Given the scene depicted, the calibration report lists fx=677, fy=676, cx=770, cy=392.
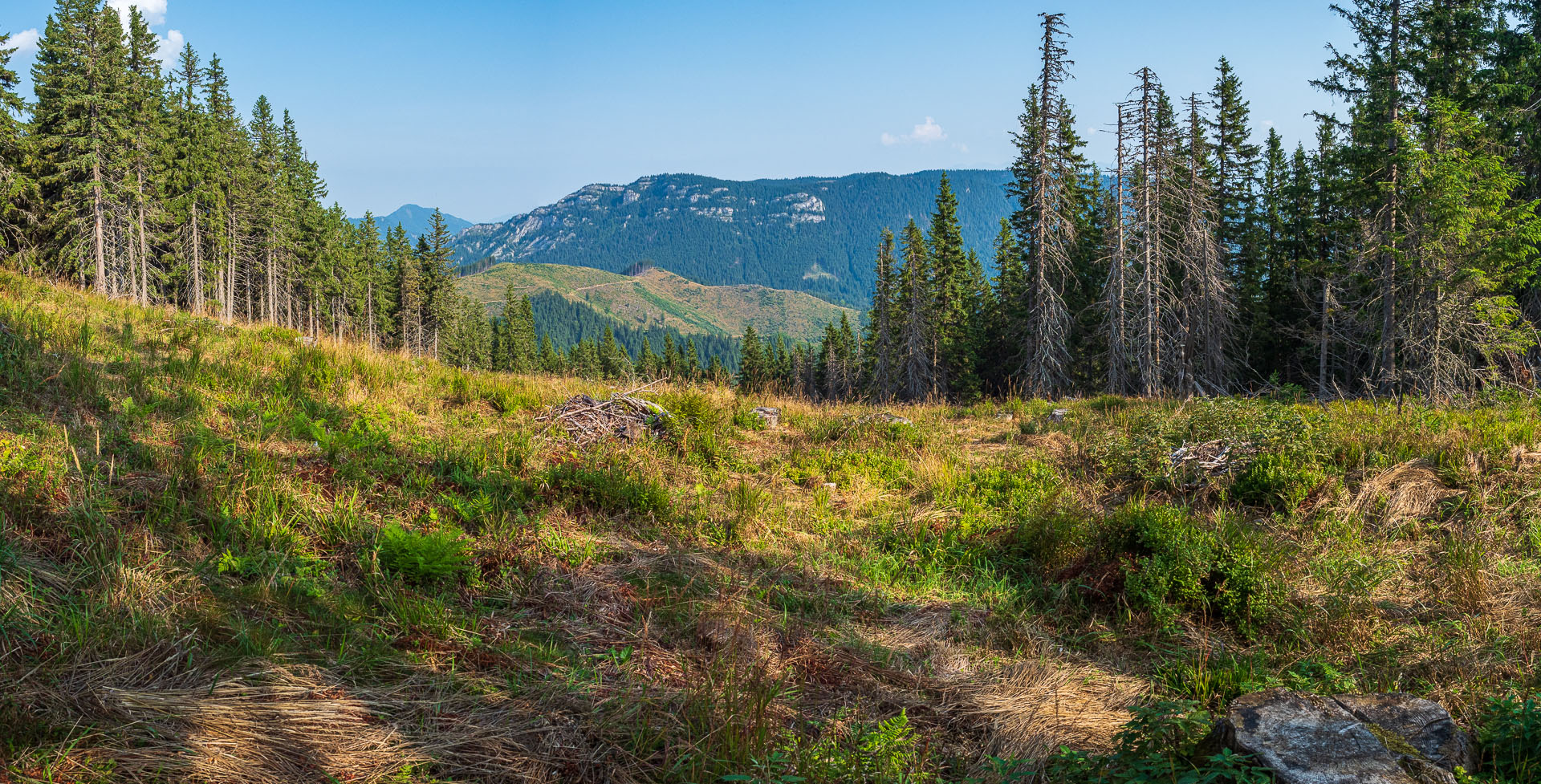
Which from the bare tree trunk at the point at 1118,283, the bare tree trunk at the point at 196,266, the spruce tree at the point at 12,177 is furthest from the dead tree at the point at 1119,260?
the bare tree trunk at the point at 196,266

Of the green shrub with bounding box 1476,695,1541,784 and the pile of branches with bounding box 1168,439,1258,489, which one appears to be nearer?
the green shrub with bounding box 1476,695,1541,784

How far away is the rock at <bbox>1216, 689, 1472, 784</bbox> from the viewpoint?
2.44 m

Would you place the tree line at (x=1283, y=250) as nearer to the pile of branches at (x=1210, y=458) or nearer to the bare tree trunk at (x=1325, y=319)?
the bare tree trunk at (x=1325, y=319)

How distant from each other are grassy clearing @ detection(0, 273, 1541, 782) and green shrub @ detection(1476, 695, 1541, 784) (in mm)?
22

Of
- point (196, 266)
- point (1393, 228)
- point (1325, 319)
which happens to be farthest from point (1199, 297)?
point (196, 266)

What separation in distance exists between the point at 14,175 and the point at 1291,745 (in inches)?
1501

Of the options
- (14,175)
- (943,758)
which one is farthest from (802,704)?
(14,175)

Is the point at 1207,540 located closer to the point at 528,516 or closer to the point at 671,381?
the point at 528,516

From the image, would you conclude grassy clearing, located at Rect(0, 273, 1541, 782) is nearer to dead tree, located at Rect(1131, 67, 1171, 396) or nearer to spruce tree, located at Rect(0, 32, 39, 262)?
dead tree, located at Rect(1131, 67, 1171, 396)

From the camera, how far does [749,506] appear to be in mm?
6352

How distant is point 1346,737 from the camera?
260 centimetres

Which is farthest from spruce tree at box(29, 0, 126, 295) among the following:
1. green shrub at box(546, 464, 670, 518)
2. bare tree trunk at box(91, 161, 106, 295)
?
green shrub at box(546, 464, 670, 518)

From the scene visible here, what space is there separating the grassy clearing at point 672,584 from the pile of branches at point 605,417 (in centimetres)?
34

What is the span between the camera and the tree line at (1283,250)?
662 inches
